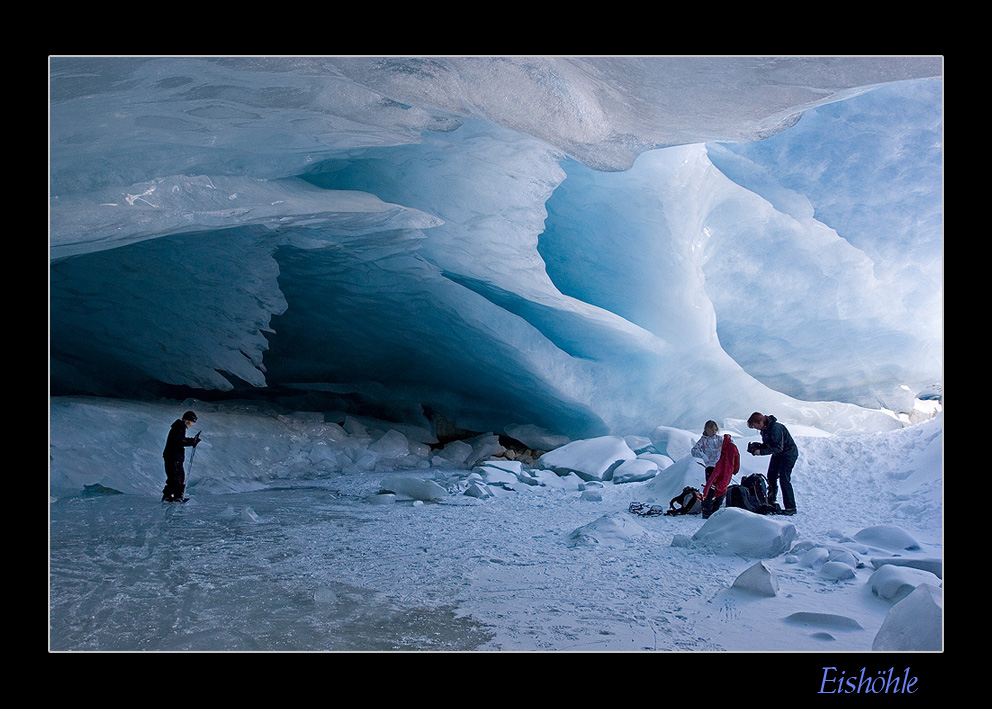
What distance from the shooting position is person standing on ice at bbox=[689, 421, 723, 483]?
418 centimetres

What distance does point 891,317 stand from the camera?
7.39 metres

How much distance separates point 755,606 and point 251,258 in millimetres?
4677

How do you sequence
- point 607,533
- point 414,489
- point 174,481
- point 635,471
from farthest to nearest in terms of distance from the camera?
point 635,471 → point 414,489 → point 174,481 → point 607,533

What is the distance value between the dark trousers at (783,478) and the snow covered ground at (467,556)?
4.6 inches

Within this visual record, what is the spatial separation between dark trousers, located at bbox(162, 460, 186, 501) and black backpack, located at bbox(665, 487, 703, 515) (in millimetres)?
3267

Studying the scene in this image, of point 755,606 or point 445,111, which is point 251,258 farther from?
point 755,606

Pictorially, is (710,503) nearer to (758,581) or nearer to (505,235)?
(758,581)

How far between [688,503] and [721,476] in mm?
291

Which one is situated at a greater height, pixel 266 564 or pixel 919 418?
pixel 919 418

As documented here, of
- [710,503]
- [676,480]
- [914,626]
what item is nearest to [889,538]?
[710,503]

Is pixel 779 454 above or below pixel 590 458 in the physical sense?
above

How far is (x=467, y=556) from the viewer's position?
307 centimetres

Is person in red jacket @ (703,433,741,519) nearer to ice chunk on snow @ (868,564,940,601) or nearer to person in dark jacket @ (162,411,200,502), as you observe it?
ice chunk on snow @ (868,564,940,601)

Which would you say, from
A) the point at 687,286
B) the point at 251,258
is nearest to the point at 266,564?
the point at 251,258
